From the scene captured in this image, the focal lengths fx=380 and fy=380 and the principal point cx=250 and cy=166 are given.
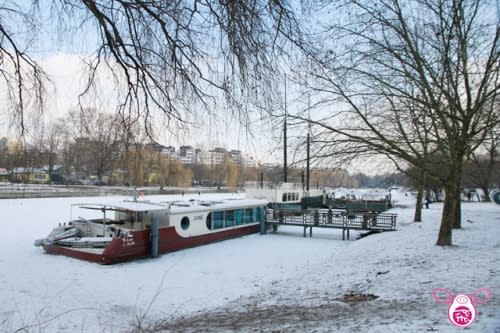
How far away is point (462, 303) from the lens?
4965 mm

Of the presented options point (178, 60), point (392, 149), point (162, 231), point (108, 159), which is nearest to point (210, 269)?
point (162, 231)

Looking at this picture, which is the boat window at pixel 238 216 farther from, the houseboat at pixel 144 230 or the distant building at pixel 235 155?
the distant building at pixel 235 155

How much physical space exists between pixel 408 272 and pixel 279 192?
21020 millimetres

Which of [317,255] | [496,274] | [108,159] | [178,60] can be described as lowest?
[317,255]

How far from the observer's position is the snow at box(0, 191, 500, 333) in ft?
18.4

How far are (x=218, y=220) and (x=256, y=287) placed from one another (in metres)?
8.43

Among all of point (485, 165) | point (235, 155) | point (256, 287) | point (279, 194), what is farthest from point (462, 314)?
point (485, 165)

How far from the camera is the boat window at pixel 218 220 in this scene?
1777 cm

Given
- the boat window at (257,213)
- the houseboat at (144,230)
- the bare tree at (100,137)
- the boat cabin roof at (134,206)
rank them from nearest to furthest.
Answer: the bare tree at (100,137) → the houseboat at (144,230) → the boat cabin roof at (134,206) → the boat window at (257,213)

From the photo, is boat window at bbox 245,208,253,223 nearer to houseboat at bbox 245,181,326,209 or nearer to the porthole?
the porthole

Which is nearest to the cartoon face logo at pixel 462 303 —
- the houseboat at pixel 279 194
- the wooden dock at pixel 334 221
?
the wooden dock at pixel 334 221

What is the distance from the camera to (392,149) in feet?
37.3

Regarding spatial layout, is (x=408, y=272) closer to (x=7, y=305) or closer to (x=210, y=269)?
(x=210, y=269)

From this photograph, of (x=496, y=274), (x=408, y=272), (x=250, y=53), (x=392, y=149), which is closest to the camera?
(x=250, y=53)
